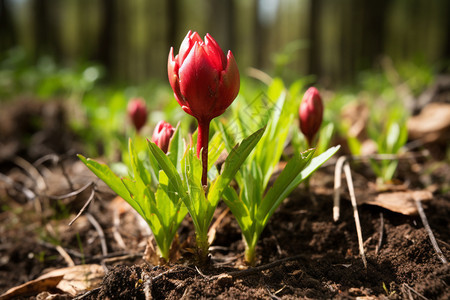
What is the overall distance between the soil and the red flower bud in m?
0.55

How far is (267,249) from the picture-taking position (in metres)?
1.53

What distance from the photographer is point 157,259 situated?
1409 millimetres

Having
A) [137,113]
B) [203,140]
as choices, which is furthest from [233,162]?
[137,113]

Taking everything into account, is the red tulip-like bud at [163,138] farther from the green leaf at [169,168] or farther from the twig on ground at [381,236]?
the twig on ground at [381,236]

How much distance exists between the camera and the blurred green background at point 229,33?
8.67 metres

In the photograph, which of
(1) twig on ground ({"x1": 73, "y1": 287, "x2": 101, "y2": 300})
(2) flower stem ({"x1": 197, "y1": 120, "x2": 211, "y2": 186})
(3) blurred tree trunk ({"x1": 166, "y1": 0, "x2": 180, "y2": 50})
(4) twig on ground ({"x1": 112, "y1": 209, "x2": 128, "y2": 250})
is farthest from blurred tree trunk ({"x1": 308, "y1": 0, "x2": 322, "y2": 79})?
(1) twig on ground ({"x1": 73, "y1": 287, "x2": 101, "y2": 300})

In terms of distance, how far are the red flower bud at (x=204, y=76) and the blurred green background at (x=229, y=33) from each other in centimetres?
133

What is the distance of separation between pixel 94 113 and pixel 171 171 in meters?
2.50

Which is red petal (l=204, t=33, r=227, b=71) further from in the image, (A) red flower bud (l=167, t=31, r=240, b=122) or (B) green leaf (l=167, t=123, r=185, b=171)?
(B) green leaf (l=167, t=123, r=185, b=171)

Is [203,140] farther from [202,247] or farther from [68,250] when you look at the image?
[68,250]

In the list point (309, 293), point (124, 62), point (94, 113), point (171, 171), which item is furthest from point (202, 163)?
point (124, 62)

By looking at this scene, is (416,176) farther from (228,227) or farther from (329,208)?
(228,227)

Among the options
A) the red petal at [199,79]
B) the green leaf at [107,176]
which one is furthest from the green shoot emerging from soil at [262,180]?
the green leaf at [107,176]

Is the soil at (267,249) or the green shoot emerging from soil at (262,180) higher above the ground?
the green shoot emerging from soil at (262,180)
